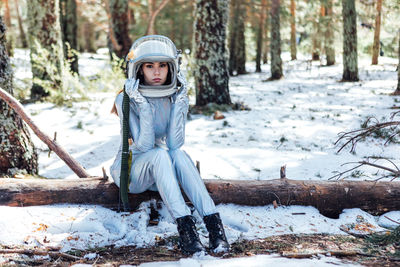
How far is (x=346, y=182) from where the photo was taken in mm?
3607

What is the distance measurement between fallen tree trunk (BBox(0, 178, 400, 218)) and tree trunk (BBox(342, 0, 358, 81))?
416 inches

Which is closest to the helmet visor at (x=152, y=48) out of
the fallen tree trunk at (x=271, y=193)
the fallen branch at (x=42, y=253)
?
the fallen tree trunk at (x=271, y=193)

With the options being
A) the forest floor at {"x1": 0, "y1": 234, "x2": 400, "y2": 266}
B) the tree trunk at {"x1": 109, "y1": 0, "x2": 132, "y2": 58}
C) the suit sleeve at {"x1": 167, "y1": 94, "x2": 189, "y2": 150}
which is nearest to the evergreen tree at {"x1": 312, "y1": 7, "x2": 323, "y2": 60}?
the tree trunk at {"x1": 109, "y1": 0, "x2": 132, "y2": 58}

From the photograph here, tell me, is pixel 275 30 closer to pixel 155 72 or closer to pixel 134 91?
pixel 155 72

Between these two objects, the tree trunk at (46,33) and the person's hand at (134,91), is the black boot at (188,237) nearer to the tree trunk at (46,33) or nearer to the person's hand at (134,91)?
the person's hand at (134,91)

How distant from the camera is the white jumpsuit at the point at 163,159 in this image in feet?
9.98

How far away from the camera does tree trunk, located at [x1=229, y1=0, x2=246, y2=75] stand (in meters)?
16.7

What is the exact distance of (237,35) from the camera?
17.3 m

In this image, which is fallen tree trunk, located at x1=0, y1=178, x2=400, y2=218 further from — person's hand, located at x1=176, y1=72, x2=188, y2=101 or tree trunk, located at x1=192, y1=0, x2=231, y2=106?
tree trunk, located at x1=192, y1=0, x2=231, y2=106

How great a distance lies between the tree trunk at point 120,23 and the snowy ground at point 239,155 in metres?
2.92

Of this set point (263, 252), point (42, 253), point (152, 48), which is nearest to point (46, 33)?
point (152, 48)

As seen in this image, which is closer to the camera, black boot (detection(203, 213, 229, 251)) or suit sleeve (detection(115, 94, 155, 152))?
black boot (detection(203, 213, 229, 251))

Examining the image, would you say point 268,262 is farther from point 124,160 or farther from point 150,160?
point 124,160

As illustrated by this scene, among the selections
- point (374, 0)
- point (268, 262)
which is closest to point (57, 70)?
point (268, 262)
